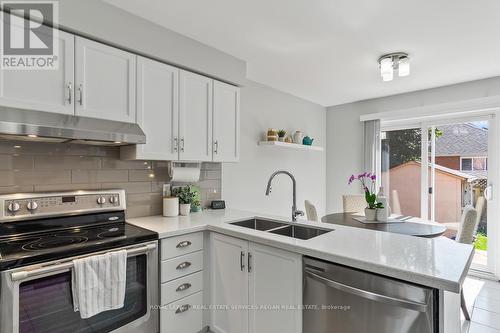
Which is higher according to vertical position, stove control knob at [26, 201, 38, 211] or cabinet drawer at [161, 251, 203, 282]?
stove control knob at [26, 201, 38, 211]

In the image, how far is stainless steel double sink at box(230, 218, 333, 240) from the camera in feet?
6.59

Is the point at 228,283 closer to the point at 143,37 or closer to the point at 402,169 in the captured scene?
the point at 143,37

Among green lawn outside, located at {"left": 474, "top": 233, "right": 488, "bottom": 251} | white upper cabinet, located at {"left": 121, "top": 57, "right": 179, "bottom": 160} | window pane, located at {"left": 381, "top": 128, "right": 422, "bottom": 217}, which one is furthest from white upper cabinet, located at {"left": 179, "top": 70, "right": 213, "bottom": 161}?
green lawn outside, located at {"left": 474, "top": 233, "right": 488, "bottom": 251}

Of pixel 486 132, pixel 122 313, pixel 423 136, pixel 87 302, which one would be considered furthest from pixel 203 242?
pixel 486 132

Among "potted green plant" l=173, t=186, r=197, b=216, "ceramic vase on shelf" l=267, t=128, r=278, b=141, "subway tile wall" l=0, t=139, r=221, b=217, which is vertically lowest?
"potted green plant" l=173, t=186, r=197, b=216

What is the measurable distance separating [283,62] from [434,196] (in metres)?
3.00

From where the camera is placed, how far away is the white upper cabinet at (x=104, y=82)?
5.82 feet

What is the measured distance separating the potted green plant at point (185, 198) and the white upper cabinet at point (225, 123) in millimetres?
401

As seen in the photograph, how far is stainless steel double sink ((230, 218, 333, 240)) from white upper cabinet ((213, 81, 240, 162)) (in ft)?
2.32

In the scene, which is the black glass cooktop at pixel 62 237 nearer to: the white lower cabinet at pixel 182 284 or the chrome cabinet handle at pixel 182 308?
the white lower cabinet at pixel 182 284

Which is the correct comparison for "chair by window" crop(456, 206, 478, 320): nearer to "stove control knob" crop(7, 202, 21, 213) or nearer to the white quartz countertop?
the white quartz countertop

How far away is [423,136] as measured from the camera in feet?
13.0

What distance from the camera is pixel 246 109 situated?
3414 mm

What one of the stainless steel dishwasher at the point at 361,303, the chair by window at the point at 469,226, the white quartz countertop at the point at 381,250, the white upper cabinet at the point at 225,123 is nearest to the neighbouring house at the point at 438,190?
the chair by window at the point at 469,226
